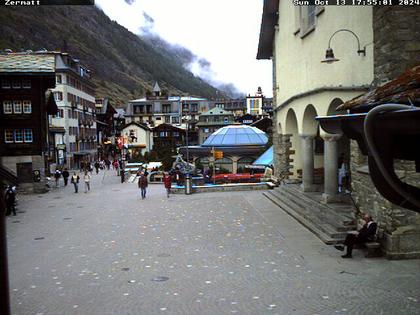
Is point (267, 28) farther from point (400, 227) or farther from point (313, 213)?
point (400, 227)

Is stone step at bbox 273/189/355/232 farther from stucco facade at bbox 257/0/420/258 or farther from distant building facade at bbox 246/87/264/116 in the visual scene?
distant building facade at bbox 246/87/264/116

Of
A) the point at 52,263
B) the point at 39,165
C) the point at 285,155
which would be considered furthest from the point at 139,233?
the point at 39,165

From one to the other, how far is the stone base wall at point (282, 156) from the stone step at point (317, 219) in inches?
162

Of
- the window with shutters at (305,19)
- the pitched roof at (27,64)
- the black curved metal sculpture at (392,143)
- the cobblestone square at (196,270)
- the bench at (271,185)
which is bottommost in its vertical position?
the cobblestone square at (196,270)

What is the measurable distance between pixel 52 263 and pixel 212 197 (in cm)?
1465

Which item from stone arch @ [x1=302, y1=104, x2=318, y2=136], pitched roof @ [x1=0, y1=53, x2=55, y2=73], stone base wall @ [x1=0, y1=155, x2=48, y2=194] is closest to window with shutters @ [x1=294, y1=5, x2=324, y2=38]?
stone arch @ [x1=302, y1=104, x2=318, y2=136]

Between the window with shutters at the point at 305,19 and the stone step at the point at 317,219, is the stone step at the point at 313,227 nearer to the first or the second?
the stone step at the point at 317,219

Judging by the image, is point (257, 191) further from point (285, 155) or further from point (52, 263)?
point (52, 263)

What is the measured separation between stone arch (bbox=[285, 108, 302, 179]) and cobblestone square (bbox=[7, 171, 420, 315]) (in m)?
6.31

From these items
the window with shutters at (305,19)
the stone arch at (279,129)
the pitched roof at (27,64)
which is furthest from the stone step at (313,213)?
the pitched roof at (27,64)

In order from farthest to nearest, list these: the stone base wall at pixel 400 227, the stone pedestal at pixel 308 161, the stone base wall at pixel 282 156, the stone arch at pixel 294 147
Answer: the stone base wall at pixel 282 156 → the stone arch at pixel 294 147 → the stone pedestal at pixel 308 161 → the stone base wall at pixel 400 227

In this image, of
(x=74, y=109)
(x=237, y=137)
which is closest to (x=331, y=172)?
(x=237, y=137)

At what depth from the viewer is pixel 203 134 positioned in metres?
97.9

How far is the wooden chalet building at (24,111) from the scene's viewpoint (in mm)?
38688
